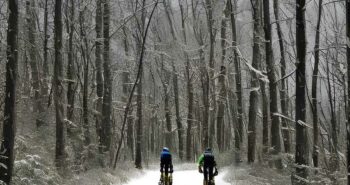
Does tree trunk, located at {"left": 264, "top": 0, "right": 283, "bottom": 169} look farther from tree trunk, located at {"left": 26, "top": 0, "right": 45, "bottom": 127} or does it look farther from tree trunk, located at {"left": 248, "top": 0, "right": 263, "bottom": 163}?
tree trunk, located at {"left": 26, "top": 0, "right": 45, "bottom": 127}

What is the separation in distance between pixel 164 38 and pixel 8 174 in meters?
31.1

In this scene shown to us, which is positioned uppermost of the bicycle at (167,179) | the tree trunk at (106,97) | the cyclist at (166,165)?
the tree trunk at (106,97)

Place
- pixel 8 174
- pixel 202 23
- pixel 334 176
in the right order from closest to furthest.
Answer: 1. pixel 8 174
2. pixel 334 176
3. pixel 202 23

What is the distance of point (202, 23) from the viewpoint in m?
38.0

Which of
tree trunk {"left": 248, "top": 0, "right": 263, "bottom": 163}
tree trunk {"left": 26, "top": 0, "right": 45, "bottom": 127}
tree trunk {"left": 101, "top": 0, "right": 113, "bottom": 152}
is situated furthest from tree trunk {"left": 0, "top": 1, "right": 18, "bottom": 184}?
tree trunk {"left": 248, "top": 0, "right": 263, "bottom": 163}

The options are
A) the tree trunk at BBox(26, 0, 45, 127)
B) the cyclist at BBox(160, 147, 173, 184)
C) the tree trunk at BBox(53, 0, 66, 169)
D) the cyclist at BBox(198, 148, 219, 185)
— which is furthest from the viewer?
the tree trunk at BBox(26, 0, 45, 127)

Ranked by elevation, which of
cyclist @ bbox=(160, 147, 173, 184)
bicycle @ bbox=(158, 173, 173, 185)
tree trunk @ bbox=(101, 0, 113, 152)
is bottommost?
bicycle @ bbox=(158, 173, 173, 185)

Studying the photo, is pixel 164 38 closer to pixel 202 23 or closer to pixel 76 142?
pixel 202 23

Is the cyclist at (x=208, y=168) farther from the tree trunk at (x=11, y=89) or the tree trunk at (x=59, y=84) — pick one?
the tree trunk at (x=11, y=89)

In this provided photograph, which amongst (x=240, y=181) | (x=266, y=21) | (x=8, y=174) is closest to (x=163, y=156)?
(x=240, y=181)

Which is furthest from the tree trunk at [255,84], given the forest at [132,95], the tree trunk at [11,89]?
the tree trunk at [11,89]

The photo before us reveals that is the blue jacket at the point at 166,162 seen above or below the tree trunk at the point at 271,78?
below

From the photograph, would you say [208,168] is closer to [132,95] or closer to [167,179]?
[167,179]

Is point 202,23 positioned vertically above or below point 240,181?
above
